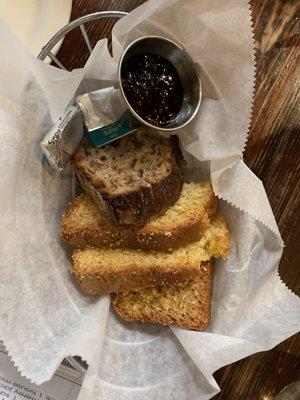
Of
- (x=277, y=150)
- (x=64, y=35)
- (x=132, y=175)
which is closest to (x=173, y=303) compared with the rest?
(x=132, y=175)

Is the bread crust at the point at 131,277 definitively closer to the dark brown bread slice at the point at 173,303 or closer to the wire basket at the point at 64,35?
the dark brown bread slice at the point at 173,303

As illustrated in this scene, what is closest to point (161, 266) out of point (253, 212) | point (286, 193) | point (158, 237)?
point (158, 237)

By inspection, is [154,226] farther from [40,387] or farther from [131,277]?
[40,387]

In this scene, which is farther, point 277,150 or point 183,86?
point 277,150

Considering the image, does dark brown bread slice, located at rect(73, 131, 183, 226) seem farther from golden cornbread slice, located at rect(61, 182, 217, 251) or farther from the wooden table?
the wooden table

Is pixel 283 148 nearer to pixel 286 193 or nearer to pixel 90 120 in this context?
pixel 286 193
